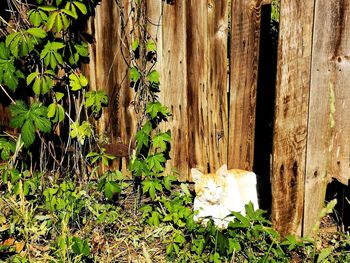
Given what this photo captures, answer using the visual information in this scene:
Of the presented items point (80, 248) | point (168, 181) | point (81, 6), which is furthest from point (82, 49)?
point (80, 248)

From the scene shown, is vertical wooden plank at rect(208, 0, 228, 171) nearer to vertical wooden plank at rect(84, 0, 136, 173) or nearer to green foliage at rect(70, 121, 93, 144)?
vertical wooden plank at rect(84, 0, 136, 173)

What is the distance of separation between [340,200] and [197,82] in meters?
1.41

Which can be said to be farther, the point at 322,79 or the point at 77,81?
the point at 77,81

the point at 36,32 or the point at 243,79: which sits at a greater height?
the point at 36,32

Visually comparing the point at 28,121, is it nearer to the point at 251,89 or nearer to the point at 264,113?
the point at 251,89

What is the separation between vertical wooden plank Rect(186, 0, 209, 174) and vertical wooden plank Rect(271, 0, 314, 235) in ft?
2.87

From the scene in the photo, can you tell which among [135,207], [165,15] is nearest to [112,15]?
[165,15]

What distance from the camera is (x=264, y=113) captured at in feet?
13.2

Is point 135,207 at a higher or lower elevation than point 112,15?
lower

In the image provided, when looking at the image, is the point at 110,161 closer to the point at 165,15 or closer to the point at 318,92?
the point at 165,15

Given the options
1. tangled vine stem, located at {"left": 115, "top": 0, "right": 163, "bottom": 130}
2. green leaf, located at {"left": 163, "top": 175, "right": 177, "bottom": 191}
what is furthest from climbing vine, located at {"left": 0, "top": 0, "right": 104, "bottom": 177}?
green leaf, located at {"left": 163, "top": 175, "right": 177, "bottom": 191}

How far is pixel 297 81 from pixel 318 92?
0.16 meters

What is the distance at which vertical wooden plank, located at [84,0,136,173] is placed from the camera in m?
3.88

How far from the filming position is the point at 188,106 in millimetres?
3988
